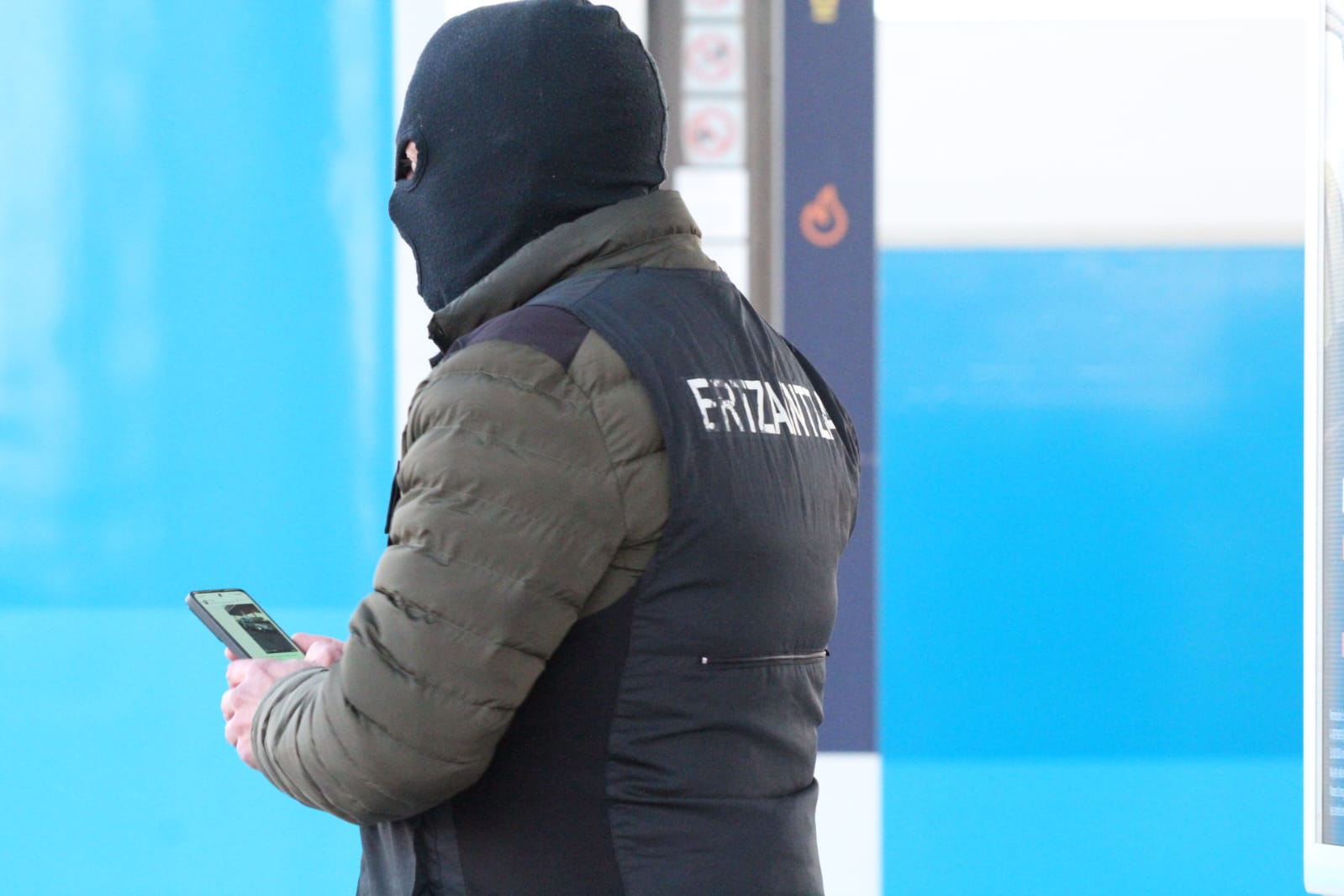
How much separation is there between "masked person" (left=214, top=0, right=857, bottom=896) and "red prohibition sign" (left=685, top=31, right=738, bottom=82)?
120cm

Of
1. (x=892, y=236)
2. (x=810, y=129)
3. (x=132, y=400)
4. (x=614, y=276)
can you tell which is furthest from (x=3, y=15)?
(x=614, y=276)

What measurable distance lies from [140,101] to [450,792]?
1.90 m

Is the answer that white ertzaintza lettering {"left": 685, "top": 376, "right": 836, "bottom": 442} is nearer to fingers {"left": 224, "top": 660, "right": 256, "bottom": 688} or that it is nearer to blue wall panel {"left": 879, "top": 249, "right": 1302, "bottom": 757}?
fingers {"left": 224, "top": 660, "right": 256, "bottom": 688}

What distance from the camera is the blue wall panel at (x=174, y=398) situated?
265 cm

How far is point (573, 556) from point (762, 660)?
0.73 ft

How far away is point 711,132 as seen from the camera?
2.60 m

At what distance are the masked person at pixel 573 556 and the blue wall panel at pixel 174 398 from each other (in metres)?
1.32

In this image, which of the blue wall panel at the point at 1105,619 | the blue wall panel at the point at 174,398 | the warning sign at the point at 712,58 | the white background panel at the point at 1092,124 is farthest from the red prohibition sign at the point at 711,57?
the blue wall panel at the point at 174,398

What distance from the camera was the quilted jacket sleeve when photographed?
1.13 m

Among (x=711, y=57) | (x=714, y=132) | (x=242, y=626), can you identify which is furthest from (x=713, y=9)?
(x=242, y=626)

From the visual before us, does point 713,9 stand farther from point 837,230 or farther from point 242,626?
point 242,626

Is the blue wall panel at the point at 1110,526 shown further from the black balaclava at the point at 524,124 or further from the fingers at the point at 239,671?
the fingers at the point at 239,671

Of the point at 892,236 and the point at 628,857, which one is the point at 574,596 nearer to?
the point at 628,857

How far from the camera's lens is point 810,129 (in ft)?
8.58
